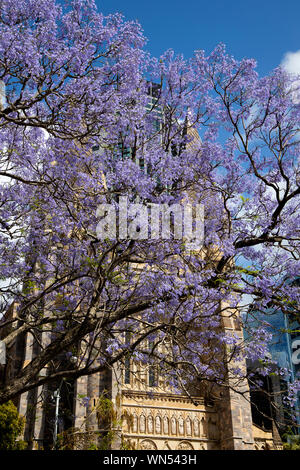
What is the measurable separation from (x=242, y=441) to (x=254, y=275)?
54.3 feet

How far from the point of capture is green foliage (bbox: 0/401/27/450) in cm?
1997

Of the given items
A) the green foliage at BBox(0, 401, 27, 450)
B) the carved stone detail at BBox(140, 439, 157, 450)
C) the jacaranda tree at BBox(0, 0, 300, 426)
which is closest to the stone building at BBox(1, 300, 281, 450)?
the carved stone detail at BBox(140, 439, 157, 450)

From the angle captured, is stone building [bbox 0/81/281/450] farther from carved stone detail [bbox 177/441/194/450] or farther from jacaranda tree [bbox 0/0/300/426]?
jacaranda tree [bbox 0/0/300/426]

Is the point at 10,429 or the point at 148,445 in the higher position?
the point at 10,429

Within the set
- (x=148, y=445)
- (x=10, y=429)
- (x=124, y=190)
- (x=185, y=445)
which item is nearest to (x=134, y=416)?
(x=148, y=445)

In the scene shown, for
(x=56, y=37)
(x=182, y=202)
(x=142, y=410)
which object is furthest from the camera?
(x=142, y=410)

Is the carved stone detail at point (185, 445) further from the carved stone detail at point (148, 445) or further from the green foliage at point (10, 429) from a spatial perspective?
the green foliage at point (10, 429)

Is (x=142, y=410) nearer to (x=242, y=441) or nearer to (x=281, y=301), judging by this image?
(x=242, y=441)

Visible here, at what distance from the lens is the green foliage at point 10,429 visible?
20.0m

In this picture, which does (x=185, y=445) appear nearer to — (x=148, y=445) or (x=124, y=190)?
(x=148, y=445)

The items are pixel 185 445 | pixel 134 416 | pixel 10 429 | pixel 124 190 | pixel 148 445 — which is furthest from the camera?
pixel 185 445

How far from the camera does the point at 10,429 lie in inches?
794
